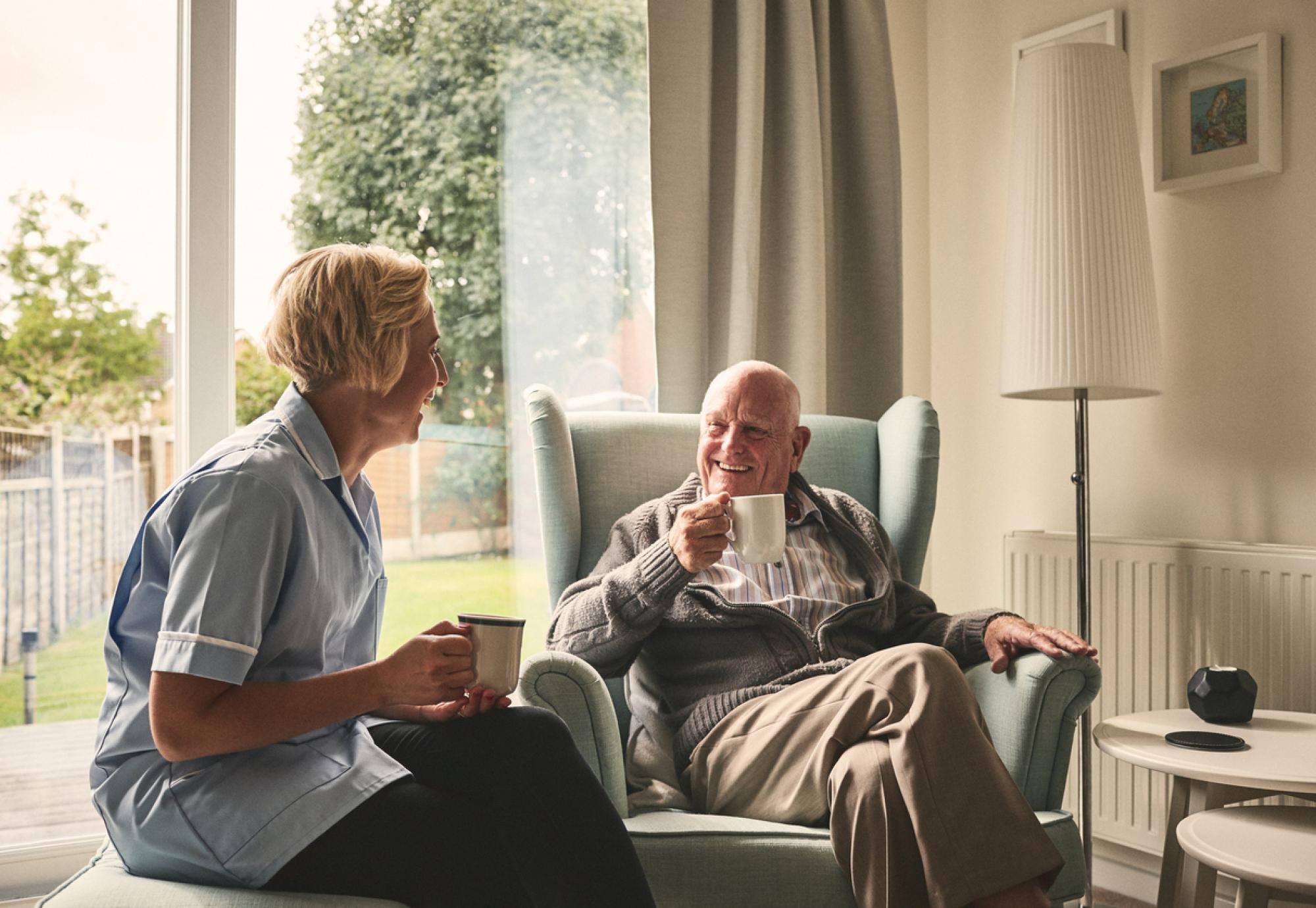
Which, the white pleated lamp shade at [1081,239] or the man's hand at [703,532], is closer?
the man's hand at [703,532]

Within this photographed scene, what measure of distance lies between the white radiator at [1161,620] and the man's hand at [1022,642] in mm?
692

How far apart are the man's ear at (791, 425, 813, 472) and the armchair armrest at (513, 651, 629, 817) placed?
0.74 meters

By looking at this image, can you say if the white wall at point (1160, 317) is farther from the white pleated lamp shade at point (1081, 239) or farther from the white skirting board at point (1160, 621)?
the white pleated lamp shade at point (1081, 239)

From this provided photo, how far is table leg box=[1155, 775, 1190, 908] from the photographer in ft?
5.76

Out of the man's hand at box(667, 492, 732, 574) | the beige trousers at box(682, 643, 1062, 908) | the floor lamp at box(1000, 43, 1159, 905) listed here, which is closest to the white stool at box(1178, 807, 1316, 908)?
the beige trousers at box(682, 643, 1062, 908)

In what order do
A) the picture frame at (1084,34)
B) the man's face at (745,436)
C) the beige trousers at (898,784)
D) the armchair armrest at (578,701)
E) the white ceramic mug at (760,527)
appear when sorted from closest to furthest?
1. the beige trousers at (898,784)
2. the armchair armrest at (578,701)
3. the white ceramic mug at (760,527)
4. the man's face at (745,436)
5. the picture frame at (1084,34)

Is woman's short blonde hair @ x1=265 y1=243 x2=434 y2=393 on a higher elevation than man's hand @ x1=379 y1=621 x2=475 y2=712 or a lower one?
higher

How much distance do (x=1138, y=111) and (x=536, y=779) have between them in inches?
88.7

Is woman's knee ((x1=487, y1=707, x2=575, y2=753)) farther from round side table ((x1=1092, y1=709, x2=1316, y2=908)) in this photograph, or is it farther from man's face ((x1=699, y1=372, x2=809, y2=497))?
round side table ((x1=1092, y1=709, x2=1316, y2=908))

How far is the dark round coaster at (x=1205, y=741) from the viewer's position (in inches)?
67.1

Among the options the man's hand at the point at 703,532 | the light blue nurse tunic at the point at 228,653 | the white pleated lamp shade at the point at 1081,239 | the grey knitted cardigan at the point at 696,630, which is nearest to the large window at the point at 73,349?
the grey knitted cardigan at the point at 696,630

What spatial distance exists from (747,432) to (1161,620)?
1125 millimetres

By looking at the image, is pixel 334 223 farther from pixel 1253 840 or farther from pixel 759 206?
pixel 1253 840

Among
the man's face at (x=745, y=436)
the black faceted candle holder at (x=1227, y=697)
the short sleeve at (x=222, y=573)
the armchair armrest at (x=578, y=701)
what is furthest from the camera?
the man's face at (x=745, y=436)
